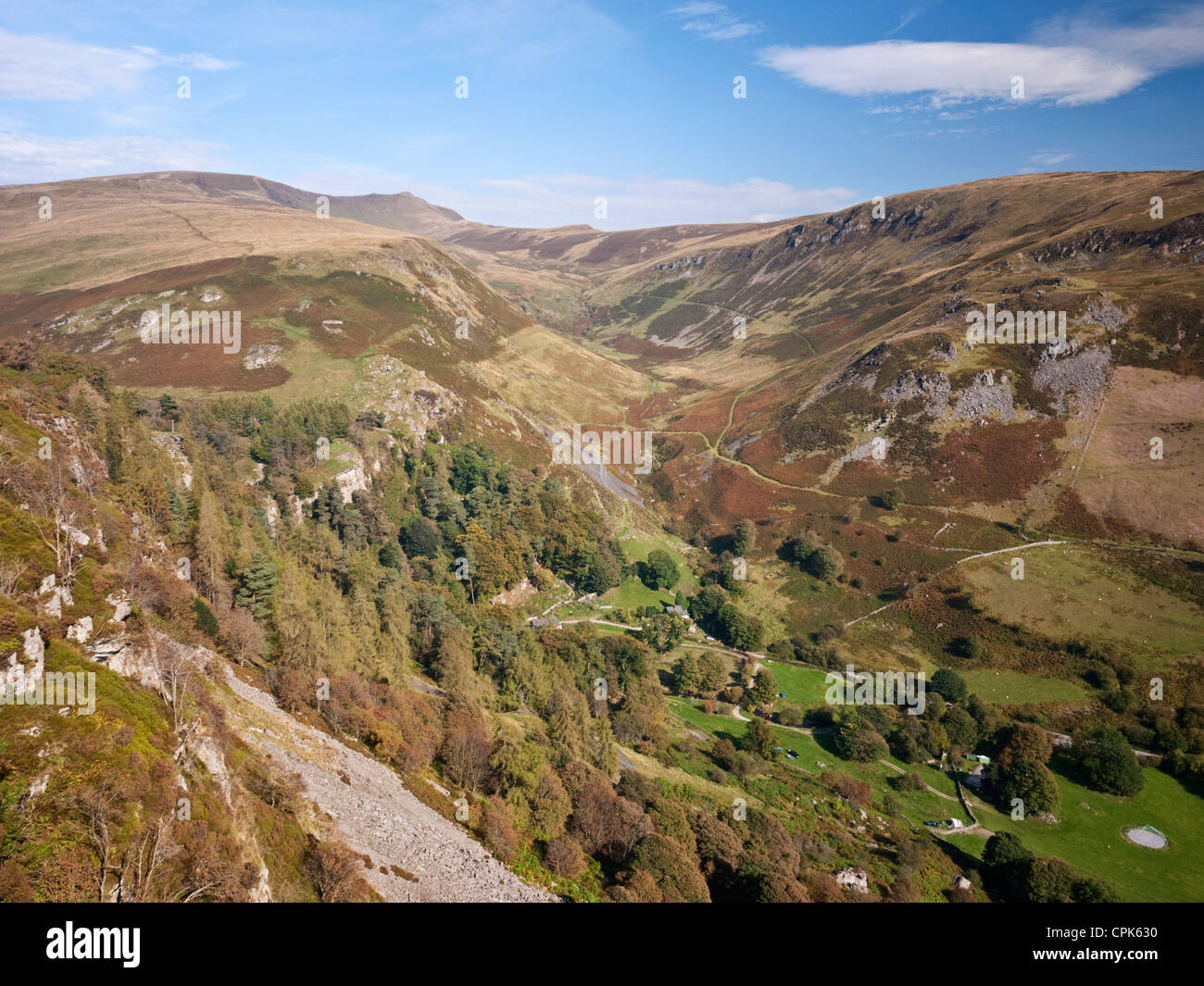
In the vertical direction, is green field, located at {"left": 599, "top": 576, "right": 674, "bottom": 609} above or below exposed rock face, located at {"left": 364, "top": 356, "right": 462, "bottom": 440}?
below

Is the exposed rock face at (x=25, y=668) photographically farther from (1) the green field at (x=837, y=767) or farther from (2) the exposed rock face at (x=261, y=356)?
(2) the exposed rock face at (x=261, y=356)

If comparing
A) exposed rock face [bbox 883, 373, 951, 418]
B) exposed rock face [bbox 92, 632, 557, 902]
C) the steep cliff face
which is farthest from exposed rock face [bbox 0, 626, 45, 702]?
exposed rock face [bbox 883, 373, 951, 418]

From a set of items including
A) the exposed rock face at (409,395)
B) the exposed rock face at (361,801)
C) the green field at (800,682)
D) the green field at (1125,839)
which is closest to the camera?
the exposed rock face at (361,801)

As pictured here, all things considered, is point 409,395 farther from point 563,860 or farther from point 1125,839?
point 1125,839

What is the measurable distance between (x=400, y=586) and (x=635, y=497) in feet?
201

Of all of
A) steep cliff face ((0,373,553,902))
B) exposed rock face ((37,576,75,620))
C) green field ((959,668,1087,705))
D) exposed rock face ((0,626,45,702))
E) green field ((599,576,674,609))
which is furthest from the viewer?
green field ((599,576,674,609))

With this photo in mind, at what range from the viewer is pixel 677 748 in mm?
61250

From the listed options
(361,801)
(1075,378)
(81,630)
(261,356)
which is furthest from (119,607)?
(1075,378)

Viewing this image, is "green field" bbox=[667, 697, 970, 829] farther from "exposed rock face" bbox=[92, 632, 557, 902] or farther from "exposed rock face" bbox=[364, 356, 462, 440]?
"exposed rock face" bbox=[364, 356, 462, 440]

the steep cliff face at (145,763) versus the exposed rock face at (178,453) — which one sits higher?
the exposed rock face at (178,453)

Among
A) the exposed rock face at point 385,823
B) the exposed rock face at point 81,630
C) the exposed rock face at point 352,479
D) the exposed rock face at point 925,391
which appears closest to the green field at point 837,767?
the exposed rock face at point 385,823

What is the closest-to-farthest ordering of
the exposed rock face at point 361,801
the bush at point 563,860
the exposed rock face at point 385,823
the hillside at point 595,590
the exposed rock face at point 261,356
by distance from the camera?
the exposed rock face at point 361,801
the exposed rock face at point 385,823
the hillside at point 595,590
the bush at point 563,860
the exposed rock face at point 261,356

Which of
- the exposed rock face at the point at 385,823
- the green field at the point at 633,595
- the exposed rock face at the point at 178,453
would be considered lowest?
the green field at the point at 633,595
